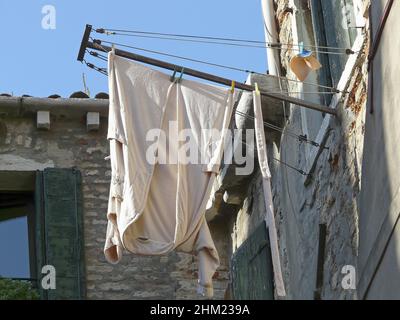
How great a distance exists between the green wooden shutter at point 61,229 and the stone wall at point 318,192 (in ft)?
5.01

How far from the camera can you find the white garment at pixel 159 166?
8.01m

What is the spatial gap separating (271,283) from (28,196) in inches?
127

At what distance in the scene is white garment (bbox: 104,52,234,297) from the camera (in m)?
8.01

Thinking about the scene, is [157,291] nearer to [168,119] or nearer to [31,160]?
[31,160]

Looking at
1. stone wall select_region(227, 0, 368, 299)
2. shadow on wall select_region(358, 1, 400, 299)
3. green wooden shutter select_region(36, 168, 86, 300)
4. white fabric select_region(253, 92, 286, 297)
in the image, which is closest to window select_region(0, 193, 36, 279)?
green wooden shutter select_region(36, 168, 86, 300)

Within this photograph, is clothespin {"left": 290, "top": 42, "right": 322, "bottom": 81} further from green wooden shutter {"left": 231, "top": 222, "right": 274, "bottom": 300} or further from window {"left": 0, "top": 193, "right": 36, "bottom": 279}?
window {"left": 0, "top": 193, "right": 36, "bottom": 279}

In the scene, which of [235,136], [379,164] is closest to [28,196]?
[235,136]

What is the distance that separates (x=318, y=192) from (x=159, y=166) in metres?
1.35

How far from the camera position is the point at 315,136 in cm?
924

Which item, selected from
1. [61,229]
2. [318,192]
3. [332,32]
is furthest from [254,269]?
[61,229]

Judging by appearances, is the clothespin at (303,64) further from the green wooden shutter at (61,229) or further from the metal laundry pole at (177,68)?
the green wooden shutter at (61,229)

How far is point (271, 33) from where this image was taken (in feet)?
34.8

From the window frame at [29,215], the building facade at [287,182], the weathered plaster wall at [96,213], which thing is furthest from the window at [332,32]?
the window frame at [29,215]

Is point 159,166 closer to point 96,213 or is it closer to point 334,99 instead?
point 334,99
